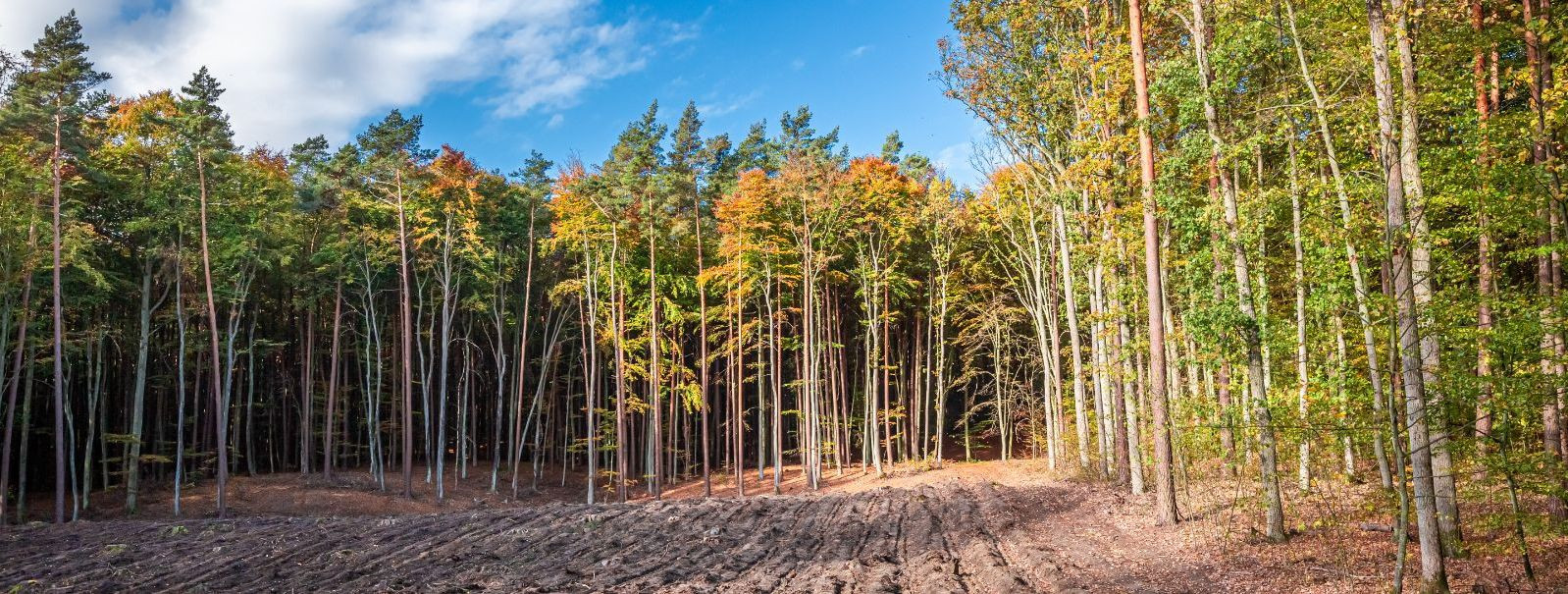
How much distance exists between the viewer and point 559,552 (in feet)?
36.8

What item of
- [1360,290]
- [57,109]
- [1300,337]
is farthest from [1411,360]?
[57,109]

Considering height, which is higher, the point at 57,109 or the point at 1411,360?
the point at 57,109

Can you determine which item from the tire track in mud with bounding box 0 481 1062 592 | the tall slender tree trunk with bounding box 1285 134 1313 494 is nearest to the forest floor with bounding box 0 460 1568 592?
the tire track in mud with bounding box 0 481 1062 592

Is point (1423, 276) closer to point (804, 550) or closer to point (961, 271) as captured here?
point (804, 550)

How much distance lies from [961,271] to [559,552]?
806 inches

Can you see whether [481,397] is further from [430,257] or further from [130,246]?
[130,246]

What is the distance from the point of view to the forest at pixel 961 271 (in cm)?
812

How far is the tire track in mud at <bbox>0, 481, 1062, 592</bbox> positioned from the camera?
902 centimetres

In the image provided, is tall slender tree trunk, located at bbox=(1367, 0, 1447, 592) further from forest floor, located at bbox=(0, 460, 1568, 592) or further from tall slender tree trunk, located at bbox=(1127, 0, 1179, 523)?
tall slender tree trunk, located at bbox=(1127, 0, 1179, 523)

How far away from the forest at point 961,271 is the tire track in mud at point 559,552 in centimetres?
Answer: 386

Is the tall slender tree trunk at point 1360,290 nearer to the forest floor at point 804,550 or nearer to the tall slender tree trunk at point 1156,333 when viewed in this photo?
the forest floor at point 804,550

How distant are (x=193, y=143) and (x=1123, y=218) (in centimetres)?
2358

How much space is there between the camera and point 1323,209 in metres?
10.2

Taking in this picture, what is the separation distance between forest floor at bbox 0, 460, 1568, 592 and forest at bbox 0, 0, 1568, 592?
62cm
